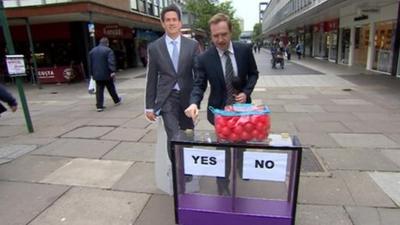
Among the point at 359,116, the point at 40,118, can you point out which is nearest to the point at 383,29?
the point at 359,116

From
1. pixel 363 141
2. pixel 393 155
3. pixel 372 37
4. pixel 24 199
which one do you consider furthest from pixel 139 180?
pixel 372 37

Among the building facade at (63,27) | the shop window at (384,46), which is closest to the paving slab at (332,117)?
the shop window at (384,46)

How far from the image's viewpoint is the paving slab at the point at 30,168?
4.38m

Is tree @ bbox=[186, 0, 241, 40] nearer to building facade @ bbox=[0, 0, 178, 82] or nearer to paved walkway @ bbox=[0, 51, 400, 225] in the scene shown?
building facade @ bbox=[0, 0, 178, 82]

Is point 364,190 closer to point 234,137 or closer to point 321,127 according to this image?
point 234,137

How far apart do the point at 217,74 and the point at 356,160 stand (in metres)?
2.62

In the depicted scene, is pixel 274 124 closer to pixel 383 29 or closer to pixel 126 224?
pixel 126 224

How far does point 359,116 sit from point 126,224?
570 cm

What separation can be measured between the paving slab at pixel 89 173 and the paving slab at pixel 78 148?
0.31 metres

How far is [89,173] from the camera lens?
14.5 ft

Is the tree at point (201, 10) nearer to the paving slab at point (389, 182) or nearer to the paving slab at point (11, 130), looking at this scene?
the paving slab at point (11, 130)

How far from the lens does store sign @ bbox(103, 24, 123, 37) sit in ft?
61.1

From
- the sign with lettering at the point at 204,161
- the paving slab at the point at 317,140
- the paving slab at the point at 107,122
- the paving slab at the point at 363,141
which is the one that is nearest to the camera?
the sign with lettering at the point at 204,161

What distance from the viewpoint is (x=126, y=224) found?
3.19 meters
